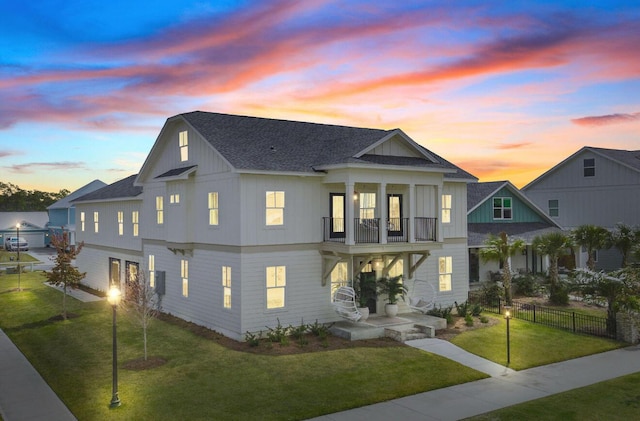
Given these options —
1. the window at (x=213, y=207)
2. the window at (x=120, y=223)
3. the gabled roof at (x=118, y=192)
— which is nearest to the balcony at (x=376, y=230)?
the window at (x=213, y=207)

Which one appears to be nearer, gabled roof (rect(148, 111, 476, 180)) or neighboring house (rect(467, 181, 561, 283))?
gabled roof (rect(148, 111, 476, 180))

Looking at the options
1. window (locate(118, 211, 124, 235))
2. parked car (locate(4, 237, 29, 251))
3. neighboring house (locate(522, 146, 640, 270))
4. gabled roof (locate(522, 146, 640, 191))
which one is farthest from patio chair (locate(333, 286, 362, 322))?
parked car (locate(4, 237, 29, 251))

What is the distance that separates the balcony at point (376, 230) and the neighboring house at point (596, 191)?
18894mm

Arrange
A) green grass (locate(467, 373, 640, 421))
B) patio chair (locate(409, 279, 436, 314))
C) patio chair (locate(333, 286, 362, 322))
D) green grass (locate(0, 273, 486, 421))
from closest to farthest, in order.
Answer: green grass (locate(467, 373, 640, 421)) → green grass (locate(0, 273, 486, 421)) → patio chair (locate(333, 286, 362, 322)) → patio chair (locate(409, 279, 436, 314))

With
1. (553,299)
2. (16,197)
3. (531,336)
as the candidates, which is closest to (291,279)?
(531,336)

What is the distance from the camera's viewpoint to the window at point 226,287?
2062 cm

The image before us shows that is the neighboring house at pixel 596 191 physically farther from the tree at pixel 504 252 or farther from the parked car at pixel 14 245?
the parked car at pixel 14 245

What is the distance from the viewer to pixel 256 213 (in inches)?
797

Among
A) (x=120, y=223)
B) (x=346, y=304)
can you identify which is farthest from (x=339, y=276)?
(x=120, y=223)

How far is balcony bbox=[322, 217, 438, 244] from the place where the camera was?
2125 centimetres

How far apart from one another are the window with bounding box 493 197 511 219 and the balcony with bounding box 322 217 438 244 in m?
12.4

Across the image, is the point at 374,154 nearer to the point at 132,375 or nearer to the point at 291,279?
the point at 291,279

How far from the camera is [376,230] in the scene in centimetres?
2152

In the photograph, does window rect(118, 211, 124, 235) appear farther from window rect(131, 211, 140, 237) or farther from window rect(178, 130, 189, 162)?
window rect(178, 130, 189, 162)
